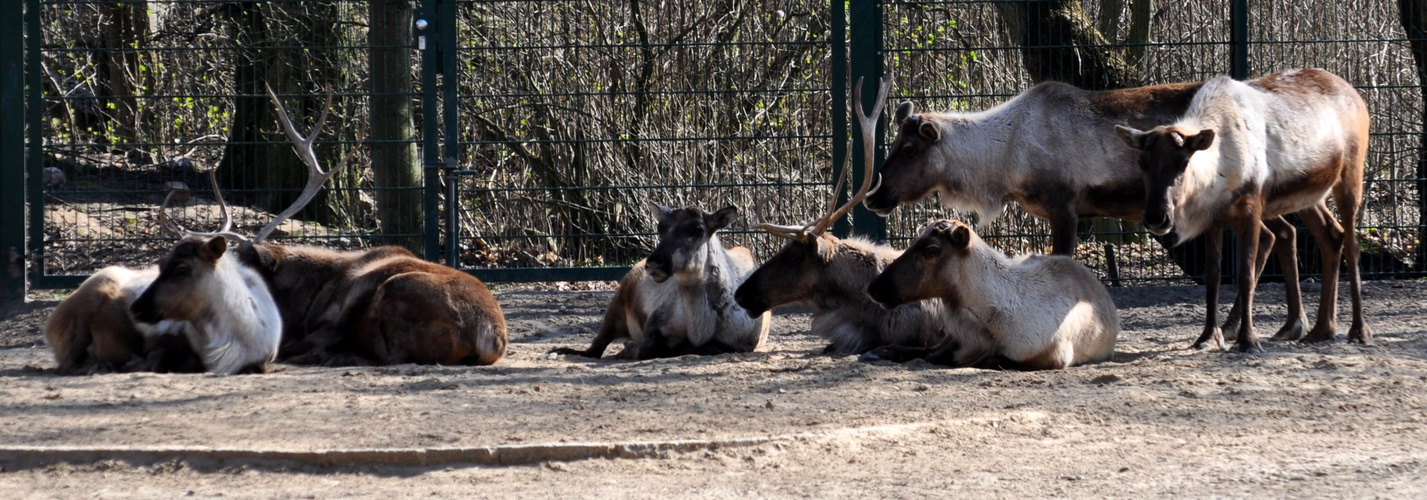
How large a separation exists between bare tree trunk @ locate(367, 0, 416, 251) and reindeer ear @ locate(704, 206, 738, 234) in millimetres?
3003

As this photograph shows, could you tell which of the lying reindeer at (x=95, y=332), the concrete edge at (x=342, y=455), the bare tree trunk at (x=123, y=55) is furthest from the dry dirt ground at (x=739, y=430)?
the bare tree trunk at (x=123, y=55)

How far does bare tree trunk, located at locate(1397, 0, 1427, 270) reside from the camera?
10398 millimetres

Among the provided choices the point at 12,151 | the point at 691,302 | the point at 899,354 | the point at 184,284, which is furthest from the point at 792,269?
the point at 12,151

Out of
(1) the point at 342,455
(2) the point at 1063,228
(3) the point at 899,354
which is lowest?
(1) the point at 342,455

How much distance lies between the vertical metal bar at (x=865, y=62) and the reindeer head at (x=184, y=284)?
172 inches

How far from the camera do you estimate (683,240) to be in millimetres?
8047

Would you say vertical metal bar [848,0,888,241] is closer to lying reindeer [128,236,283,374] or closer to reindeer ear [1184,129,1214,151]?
reindeer ear [1184,129,1214,151]

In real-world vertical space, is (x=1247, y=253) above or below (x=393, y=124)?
below

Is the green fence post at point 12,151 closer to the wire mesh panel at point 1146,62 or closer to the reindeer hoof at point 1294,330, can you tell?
the wire mesh panel at point 1146,62

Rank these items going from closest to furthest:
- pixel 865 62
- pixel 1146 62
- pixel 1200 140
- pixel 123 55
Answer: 1. pixel 1200 140
2. pixel 865 62
3. pixel 1146 62
4. pixel 123 55

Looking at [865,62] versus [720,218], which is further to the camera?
[865,62]

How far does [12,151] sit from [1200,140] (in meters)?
7.72

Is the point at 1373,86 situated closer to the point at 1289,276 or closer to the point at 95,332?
the point at 1289,276

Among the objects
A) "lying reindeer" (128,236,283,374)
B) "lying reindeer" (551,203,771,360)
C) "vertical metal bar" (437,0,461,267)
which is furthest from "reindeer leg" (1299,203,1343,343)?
"lying reindeer" (128,236,283,374)
